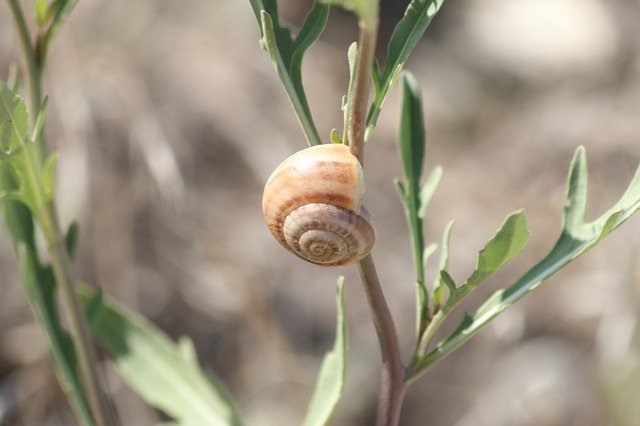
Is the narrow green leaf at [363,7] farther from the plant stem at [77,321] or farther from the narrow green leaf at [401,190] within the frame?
the plant stem at [77,321]

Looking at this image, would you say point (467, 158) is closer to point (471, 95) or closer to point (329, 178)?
point (471, 95)

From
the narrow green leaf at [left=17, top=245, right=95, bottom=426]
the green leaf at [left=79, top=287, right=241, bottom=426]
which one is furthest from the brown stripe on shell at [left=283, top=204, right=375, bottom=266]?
the green leaf at [left=79, top=287, right=241, bottom=426]

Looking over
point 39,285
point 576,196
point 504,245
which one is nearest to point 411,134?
point 576,196

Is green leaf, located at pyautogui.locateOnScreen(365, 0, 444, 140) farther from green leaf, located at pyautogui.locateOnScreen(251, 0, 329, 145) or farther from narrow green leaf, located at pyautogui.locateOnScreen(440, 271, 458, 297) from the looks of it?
narrow green leaf, located at pyautogui.locateOnScreen(440, 271, 458, 297)

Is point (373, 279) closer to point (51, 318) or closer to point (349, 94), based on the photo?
point (349, 94)

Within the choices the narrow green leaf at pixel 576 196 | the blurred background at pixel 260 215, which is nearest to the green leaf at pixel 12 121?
the narrow green leaf at pixel 576 196

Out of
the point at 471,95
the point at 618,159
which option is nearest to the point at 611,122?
the point at 618,159
